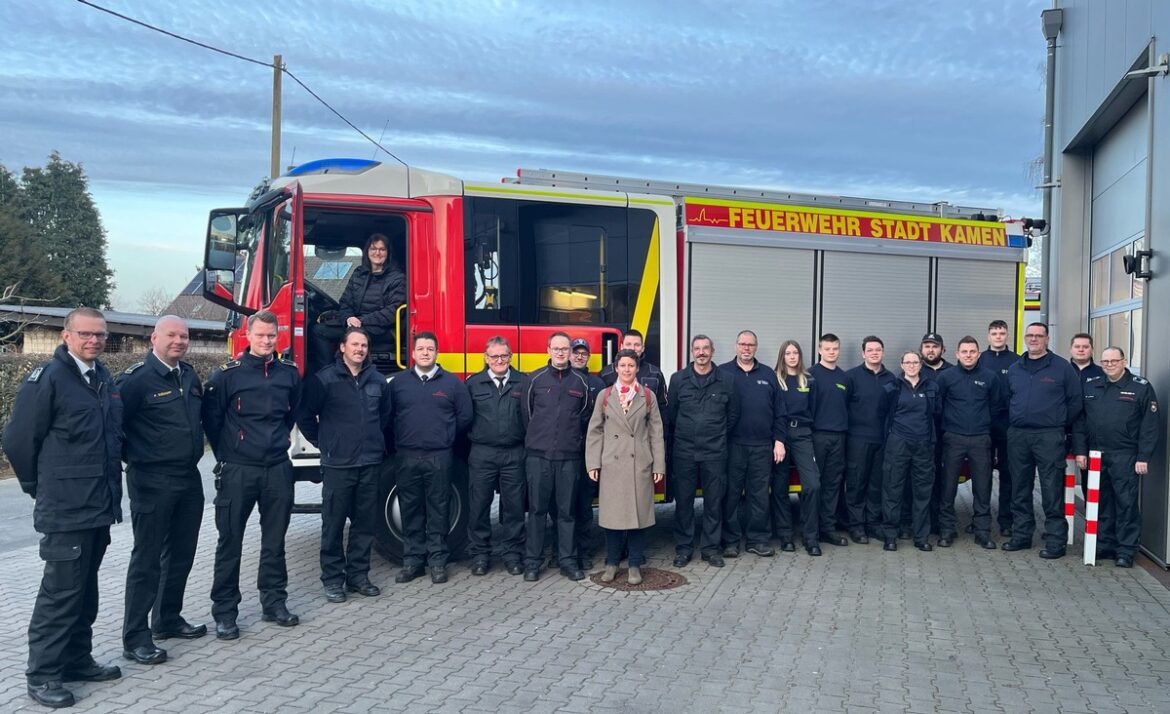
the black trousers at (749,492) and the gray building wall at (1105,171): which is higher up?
the gray building wall at (1105,171)

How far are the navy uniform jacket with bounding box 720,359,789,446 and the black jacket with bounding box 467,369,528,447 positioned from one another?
175 centimetres

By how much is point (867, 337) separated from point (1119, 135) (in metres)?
4.07

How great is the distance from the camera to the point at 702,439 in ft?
23.3

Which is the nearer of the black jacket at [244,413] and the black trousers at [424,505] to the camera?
the black jacket at [244,413]

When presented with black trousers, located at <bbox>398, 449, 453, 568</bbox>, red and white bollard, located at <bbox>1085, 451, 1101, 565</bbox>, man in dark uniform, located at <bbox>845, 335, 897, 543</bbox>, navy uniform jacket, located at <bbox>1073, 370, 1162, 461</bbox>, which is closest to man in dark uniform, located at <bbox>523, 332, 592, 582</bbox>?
black trousers, located at <bbox>398, 449, 453, 568</bbox>

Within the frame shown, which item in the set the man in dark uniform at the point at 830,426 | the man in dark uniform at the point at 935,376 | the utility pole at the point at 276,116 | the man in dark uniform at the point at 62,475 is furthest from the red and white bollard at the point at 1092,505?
the utility pole at the point at 276,116

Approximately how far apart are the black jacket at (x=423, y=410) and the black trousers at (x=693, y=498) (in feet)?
5.97

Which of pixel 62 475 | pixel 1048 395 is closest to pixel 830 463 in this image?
pixel 1048 395

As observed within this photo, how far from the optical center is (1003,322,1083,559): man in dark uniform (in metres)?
7.59

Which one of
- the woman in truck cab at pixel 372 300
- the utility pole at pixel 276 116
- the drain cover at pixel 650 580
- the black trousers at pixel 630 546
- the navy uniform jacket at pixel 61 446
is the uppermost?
the utility pole at pixel 276 116

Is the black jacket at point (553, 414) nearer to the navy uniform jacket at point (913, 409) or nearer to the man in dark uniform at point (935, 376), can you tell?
the navy uniform jacket at point (913, 409)

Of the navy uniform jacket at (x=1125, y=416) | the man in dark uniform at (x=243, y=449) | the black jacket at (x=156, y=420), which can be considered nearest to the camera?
the black jacket at (x=156, y=420)

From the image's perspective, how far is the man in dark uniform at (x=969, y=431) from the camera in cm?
779

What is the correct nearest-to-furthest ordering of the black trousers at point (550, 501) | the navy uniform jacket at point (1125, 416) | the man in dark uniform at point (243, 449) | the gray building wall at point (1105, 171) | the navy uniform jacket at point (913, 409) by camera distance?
the man in dark uniform at point (243, 449), the black trousers at point (550, 501), the navy uniform jacket at point (1125, 416), the gray building wall at point (1105, 171), the navy uniform jacket at point (913, 409)
